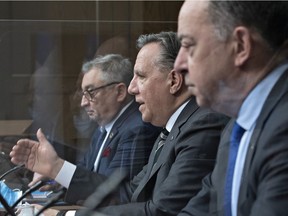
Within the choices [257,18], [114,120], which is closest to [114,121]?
[114,120]

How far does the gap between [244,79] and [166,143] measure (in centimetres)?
95

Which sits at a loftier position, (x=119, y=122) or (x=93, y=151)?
(x=119, y=122)

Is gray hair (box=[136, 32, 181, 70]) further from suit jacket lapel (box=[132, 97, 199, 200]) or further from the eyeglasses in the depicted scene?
the eyeglasses

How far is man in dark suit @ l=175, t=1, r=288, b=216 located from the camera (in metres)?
1.60

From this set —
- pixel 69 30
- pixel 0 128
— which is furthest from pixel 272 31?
pixel 69 30

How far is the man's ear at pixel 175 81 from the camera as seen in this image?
8.86 ft

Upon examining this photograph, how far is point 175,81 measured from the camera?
2732mm

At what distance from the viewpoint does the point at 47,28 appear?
15.6ft

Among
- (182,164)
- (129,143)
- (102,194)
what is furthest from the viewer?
(129,143)

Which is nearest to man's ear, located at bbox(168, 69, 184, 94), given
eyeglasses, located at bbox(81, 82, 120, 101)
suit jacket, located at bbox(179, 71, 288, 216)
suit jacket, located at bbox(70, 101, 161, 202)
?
suit jacket, located at bbox(70, 101, 161, 202)

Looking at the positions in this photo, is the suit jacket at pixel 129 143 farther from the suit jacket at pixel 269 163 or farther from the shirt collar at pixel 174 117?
the suit jacket at pixel 269 163

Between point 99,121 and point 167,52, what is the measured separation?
85 centimetres

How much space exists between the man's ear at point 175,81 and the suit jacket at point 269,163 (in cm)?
106

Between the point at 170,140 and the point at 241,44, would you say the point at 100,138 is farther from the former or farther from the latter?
the point at 241,44
